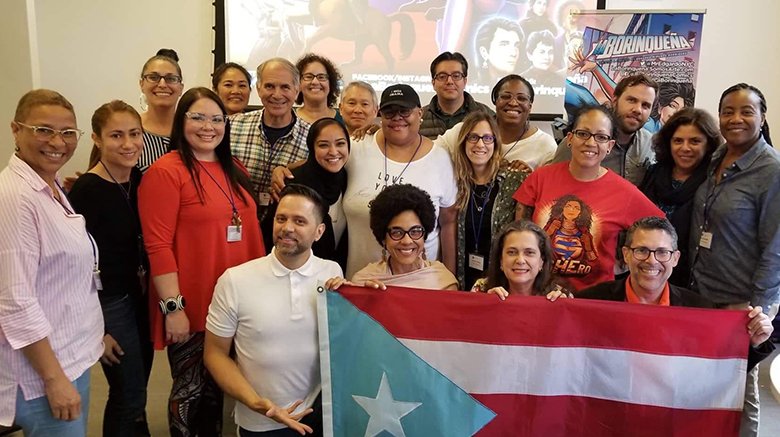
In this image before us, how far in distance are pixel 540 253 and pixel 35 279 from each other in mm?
1965

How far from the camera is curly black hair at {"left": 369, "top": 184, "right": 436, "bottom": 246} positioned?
261 cm

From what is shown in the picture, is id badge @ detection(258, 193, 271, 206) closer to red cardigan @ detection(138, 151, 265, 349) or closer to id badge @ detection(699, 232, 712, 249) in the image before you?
red cardigan @ detection(138, 151, 265, 349)

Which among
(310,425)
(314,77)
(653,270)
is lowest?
(310,425)

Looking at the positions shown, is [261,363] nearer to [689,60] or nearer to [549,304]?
[549,304]

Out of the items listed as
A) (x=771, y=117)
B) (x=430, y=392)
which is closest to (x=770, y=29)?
(x=771, y=117)

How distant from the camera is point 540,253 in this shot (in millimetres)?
2453

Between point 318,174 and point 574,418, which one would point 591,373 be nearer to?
point 574,418

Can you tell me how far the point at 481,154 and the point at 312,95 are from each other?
→ 153 cm

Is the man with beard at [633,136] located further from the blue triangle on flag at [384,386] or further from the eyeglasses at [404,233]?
the blue triangle on flag at [384,386]

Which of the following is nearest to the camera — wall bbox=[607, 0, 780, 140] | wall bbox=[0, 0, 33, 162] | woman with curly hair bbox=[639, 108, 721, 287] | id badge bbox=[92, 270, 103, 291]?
id badge bbox=[92, 270, 103, 291]

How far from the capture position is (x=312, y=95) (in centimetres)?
394

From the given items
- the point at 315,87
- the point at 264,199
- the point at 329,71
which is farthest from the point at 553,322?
the point at 329,71

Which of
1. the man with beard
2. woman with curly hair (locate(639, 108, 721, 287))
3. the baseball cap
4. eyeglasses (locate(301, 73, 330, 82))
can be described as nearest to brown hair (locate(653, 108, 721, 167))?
woman with curly hair (locate(639, 108, 721, 287))

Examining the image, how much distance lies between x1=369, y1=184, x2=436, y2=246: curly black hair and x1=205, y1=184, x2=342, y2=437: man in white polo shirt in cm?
41
